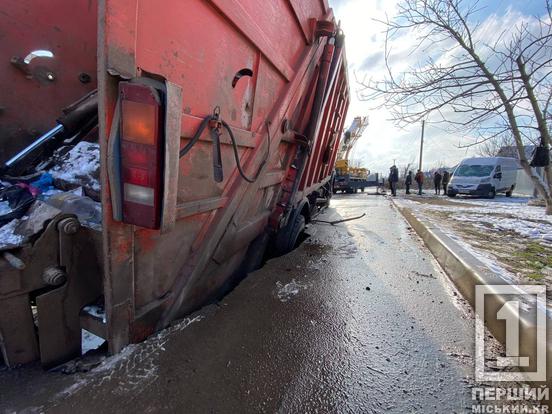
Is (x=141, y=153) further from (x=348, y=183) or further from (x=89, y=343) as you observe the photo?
(x=348, y=183)

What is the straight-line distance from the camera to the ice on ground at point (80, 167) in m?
1.67

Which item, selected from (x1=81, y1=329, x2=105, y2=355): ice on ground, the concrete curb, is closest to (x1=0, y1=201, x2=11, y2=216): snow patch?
(x1=81, y1=329, x2=105, y2=355): ice on ground

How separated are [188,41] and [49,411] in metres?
1.72

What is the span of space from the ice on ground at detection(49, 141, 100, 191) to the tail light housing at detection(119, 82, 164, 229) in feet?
1.61

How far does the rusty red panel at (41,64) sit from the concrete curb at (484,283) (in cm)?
312

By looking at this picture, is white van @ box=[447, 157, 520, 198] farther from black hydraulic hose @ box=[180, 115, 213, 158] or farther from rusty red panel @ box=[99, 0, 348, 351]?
black hydraulic hose @ box=[180, 115, 213, 158]

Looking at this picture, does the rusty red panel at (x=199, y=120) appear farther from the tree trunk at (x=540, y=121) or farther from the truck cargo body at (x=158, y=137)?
the tree trunk at (x=540, y=121)

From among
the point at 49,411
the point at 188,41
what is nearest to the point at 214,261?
the point at 49,411

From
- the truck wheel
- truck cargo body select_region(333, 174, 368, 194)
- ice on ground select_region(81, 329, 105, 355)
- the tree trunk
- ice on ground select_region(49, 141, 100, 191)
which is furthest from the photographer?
truck cargo body select_region(333, 174, 368, 194)

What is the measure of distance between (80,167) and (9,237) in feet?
1.97

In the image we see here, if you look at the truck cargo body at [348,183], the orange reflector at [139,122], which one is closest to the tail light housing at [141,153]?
the orange reflector at [139,122]

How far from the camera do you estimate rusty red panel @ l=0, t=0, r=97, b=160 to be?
5.95ft

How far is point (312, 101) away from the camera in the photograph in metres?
3.54

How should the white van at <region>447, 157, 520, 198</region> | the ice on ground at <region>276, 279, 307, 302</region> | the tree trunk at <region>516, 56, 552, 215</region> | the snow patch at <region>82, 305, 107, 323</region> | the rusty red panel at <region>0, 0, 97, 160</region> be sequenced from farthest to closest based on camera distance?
the white van at <region>447, 157, 520, 198</region>, the tree trunk at <region>516, 56, 552, 215</region>, the ice on ground at <region>276, 279, 307, 302</region>, the rusty red panel at <region>0, 0, 97, 160</region>, the snow patch at <region>82, 305, 107, 323</region>
